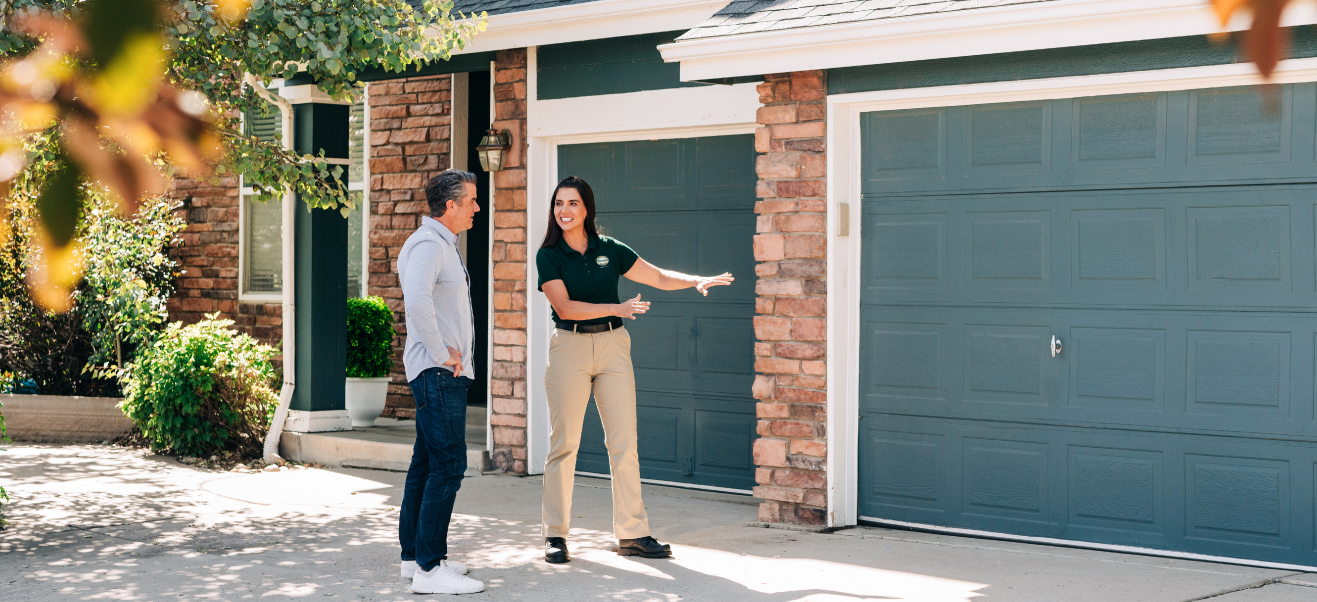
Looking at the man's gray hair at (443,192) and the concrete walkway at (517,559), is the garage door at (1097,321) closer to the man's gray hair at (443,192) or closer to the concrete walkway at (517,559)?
the concrete walkway at (517,559)

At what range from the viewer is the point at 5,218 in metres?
1.08

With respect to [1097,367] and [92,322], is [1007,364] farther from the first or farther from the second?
[92,322]

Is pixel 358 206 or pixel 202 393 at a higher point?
pixel 358 206

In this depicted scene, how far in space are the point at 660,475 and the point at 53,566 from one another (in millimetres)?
3688

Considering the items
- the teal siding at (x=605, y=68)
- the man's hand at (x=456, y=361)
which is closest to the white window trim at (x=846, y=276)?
the teal siding at (x=605, y=68)

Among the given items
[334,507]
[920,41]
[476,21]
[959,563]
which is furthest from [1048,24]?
[334,507]

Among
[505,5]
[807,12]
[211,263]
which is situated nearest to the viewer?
[807,12]

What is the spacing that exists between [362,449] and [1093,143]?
568cm

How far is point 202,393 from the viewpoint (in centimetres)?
968

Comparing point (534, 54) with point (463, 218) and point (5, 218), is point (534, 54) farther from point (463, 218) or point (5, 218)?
point (5, 218)

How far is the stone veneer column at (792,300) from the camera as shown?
6.85 metres

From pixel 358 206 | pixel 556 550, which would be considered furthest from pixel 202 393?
pixel 556 550

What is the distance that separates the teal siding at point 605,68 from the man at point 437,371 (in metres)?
3.00

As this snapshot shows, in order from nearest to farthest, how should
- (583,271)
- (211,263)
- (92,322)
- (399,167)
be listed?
(583,271) < (92,322) < (399,167) < (211,263)
